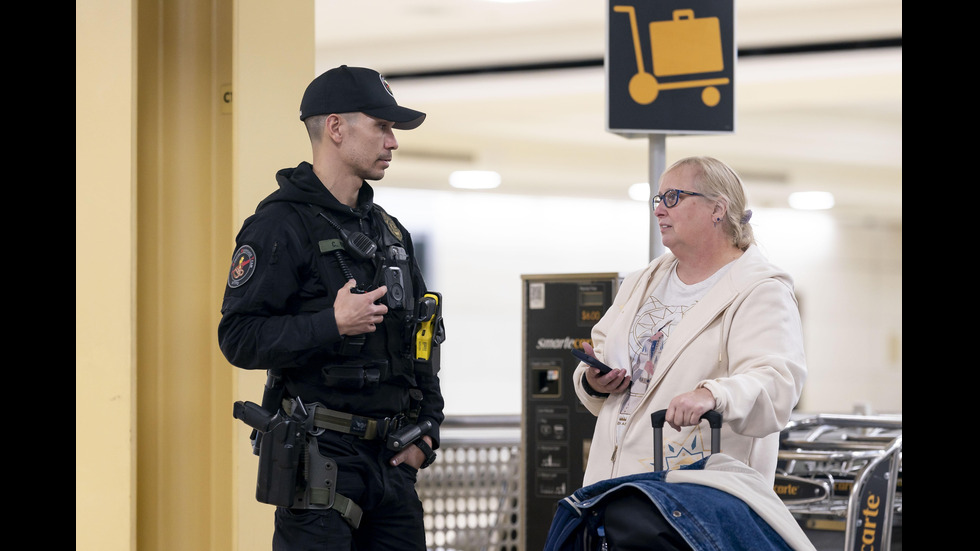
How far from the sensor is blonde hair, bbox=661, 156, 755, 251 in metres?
2.44

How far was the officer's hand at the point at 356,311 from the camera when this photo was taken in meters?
2.17

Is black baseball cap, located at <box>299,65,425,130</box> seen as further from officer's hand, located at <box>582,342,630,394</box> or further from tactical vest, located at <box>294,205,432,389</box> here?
officer's hand, located at <box>582,342,630,394</box>

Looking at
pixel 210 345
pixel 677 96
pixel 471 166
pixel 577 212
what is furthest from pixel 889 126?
pixel 210 345

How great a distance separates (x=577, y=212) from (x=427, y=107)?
111 inches

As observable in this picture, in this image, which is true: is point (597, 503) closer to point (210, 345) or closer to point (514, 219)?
point (210, 345)

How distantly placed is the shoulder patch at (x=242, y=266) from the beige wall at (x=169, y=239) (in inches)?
31.8

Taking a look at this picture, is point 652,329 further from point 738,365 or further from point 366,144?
point 366,144

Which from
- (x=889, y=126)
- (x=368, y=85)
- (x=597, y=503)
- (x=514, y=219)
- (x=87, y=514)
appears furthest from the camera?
(x=514, y=219)

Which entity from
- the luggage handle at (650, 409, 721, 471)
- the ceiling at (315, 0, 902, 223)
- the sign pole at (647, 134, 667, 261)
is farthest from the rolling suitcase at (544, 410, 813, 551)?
the ceiling at (315, 0, 902, 223)

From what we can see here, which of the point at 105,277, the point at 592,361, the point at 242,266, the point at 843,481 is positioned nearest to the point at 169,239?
the point at 105,277

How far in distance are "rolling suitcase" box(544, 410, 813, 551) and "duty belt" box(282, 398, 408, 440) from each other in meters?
0.52

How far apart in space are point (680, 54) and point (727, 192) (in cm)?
93

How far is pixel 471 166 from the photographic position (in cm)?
969

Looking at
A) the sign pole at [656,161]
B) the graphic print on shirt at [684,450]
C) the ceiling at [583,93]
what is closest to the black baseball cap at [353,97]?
the graphic print on shirt at [684,450]
